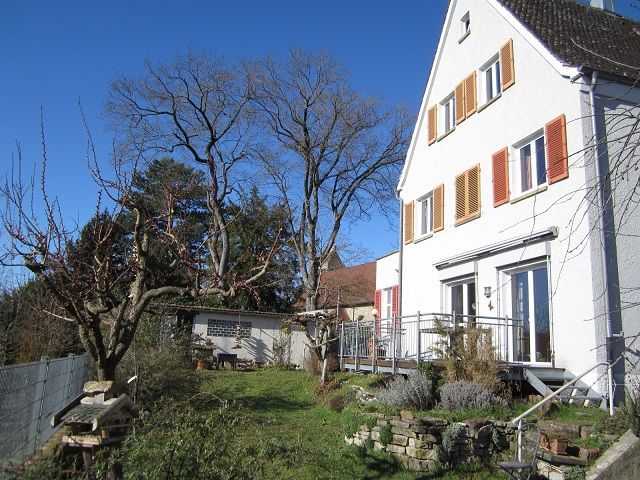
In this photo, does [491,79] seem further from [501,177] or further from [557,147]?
[557,147]

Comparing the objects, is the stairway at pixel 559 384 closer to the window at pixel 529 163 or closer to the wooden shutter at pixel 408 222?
the window at pixel 529 163

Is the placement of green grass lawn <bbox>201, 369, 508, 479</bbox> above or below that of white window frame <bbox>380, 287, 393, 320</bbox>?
below

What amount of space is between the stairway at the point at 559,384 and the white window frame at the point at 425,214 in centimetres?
690

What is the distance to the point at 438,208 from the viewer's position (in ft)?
51.6

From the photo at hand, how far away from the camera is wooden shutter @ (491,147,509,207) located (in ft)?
41.8

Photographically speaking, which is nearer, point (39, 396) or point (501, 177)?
point (39, 396)

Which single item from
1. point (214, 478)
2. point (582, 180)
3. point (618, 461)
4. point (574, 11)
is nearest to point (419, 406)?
point (618, 461)

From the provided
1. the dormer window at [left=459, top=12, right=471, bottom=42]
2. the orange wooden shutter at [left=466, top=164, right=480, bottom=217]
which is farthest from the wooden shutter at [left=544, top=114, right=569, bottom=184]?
the dormer window at [left=459, top=12, right=471, bottom=42]

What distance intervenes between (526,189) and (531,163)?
59cm

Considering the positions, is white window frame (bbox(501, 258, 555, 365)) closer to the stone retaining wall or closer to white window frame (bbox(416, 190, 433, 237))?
the stone retaining wall

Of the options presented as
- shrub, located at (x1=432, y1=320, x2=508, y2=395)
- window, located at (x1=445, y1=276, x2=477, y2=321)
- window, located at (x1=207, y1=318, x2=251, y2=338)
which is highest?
window, located at (x1=445, y1=276, x2=477, y2=321)

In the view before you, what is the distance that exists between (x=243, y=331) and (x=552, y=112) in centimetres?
1991

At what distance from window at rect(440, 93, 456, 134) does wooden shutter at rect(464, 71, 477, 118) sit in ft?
2.74

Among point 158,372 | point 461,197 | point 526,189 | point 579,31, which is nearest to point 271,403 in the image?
point 158,372
